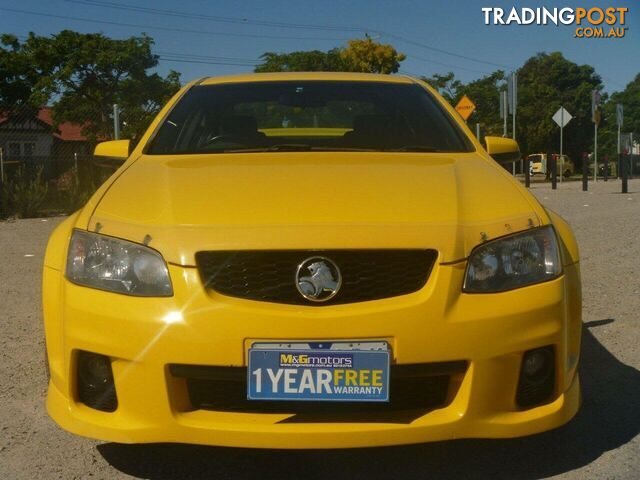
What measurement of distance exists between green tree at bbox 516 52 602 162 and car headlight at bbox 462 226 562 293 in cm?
5531

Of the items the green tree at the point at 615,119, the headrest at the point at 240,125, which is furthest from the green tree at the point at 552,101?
the headrest at the point at 240,125

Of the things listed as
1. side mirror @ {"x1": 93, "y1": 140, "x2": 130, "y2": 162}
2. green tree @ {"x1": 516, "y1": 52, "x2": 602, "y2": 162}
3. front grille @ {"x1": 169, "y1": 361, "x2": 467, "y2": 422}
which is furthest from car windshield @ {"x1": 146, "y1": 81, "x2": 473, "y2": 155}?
green tree @ {"x1": 516, "y1": 52, "x2": 602, "y2": 162}

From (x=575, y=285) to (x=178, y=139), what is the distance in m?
1.96

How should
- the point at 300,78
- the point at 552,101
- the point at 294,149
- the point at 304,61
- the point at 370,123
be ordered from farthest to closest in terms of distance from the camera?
the point at 552,101
the point at 304,61
the point at 300,78
the point at 370,123
the point at 294,149

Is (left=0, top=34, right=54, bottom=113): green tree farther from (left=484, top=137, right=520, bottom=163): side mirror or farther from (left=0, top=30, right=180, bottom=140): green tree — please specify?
(left=484, top=137, right=520, bottom=163): side mirror

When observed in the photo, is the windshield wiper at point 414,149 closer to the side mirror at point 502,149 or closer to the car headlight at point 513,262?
the side mirror at point 502,149

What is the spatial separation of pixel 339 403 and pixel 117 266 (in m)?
0.79

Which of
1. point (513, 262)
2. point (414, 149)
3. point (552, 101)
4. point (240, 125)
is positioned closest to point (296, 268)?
point (513, 262)

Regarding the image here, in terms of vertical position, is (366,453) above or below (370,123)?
below

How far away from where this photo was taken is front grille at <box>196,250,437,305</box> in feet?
7.95

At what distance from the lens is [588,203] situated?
16453 millimetres

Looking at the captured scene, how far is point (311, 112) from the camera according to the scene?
14.9 ft

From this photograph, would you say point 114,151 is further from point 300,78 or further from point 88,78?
point 88,78

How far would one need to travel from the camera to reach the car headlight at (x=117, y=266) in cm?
247
